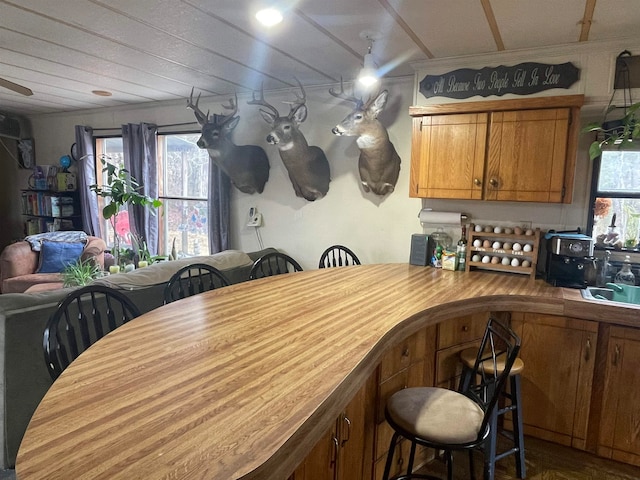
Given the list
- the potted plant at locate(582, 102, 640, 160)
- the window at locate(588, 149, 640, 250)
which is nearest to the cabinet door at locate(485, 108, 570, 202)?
the potted plant at locate(582, 102, 640, 160)

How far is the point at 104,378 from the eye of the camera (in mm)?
1175

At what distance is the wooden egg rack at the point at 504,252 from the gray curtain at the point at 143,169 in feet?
11.9

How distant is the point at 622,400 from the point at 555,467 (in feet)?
1.76

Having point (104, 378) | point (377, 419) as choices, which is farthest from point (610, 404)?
point (104, 378)

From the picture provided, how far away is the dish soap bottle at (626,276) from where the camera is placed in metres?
2.58

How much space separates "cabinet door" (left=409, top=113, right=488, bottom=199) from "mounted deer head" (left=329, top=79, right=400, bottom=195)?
1.04ft

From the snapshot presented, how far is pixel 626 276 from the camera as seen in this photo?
2586 mm

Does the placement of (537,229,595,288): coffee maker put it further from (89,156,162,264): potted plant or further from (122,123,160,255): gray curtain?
(122,123,160,255): gray curtain

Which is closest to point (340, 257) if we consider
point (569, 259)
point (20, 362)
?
point (569, 259)

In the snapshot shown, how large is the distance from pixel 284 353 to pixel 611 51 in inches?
106

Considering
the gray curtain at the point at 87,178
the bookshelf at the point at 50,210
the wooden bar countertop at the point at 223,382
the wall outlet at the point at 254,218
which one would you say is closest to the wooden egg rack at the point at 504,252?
the wooden bar countertop at the point at 223,382

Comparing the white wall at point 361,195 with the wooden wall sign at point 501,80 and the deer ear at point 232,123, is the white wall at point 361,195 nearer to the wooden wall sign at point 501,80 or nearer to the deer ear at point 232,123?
the wooden wall sign at point 501,80

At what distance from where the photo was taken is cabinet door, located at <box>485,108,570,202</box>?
254 centimetres

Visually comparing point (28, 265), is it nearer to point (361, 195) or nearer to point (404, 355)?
point (361, 195)
